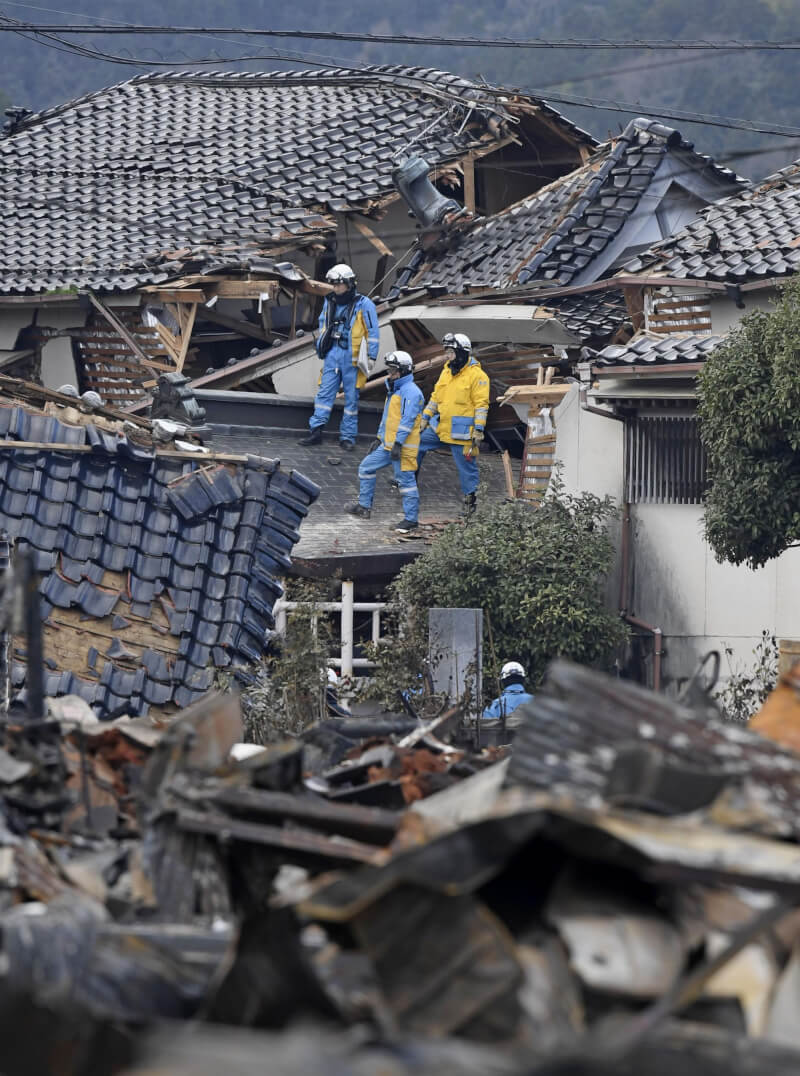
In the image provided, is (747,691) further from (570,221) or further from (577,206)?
(577,206)

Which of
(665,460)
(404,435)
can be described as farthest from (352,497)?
(665,460)

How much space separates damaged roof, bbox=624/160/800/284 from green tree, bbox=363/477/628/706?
331 cm

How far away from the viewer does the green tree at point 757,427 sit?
12.2 metres

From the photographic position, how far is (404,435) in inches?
698

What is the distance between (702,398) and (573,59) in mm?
41360

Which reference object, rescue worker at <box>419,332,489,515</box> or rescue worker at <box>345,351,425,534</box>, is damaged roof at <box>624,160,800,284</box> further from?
rescue worker at <box>345,351,425,534</box>

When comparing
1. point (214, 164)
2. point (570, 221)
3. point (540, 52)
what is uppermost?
point (540, 52)

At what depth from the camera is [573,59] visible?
51344mm

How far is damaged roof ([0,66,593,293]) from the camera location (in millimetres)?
23188

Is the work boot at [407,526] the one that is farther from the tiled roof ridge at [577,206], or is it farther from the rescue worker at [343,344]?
the tiled roof ridge at [577,206]

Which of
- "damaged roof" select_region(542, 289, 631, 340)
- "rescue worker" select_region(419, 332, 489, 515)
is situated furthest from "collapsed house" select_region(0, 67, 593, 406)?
"damaged roof" select_region(542, 289, 631, 340)

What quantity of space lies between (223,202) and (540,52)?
2742 cm

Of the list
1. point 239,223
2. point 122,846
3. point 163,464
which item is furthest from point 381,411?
point 122,846

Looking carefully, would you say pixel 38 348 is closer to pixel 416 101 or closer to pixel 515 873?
pixel 416 101
